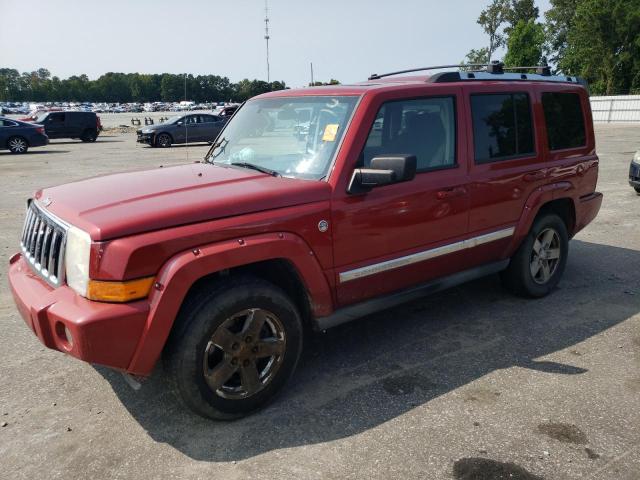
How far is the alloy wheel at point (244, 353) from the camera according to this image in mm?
2953

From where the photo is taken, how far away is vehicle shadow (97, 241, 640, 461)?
3.01 metres

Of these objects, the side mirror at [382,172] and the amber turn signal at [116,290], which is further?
the side mirror at [382,172]

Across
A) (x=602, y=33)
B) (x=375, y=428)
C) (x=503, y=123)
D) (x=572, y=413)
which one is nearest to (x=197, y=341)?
(x=375, y=428)

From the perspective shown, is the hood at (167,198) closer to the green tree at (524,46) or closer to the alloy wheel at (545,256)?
the alloy wheel at (545,256)

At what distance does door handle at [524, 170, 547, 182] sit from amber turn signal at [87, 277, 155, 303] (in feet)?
10.5

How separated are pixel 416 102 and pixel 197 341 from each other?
2197 millimetres

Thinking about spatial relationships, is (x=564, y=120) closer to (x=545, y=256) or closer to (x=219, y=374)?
(x=545, y=256)

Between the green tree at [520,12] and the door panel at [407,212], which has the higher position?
the green tree at [520,12]

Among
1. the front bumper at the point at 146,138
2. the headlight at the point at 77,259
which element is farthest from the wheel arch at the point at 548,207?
the front bumper at the point at 146,138

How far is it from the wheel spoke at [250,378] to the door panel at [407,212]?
2.38ft

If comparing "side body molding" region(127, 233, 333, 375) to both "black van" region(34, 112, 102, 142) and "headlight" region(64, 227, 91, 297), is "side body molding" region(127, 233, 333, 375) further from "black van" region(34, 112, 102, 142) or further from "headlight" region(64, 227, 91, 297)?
"black van" region(34, 112, 102, 142)

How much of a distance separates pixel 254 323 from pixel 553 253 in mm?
3201

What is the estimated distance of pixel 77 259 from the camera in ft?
8.99

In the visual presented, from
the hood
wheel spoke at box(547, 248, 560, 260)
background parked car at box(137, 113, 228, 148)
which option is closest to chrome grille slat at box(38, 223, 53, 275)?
the hood
